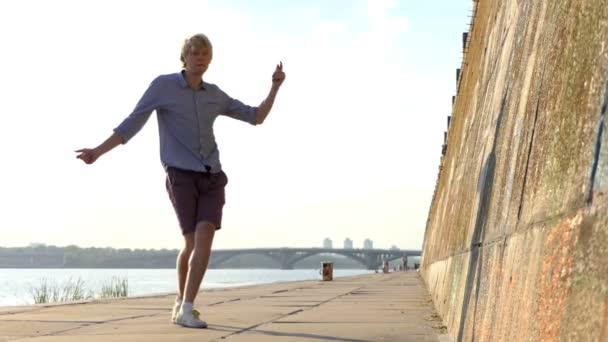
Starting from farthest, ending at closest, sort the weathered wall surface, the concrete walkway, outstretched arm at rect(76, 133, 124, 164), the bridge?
the bridge < outstretched arm at rect(76, 133, 124, 164) < the concrete walkway < the weathered wall surface

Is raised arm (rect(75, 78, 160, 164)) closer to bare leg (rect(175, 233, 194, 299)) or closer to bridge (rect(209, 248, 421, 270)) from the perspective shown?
bare leg (rect(175, 233, 194, 299))

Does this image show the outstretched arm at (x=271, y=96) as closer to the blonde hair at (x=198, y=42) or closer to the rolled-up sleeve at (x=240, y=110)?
the rolled-up sleeve at (x=240, y=110)

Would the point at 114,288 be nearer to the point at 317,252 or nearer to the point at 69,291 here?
the point at 69,291

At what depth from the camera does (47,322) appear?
6.73m

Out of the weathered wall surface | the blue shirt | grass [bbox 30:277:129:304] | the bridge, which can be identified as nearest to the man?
the blue shirt

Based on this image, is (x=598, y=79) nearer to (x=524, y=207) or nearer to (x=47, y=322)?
(x=524, y=207)

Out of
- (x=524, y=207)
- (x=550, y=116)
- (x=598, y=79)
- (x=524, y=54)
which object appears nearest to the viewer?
(x=598, y=79)

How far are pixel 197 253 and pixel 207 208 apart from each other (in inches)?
11.6

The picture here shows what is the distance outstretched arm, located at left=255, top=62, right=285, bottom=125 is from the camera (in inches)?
244

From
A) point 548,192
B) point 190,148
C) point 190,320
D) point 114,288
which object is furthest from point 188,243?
point 114,288

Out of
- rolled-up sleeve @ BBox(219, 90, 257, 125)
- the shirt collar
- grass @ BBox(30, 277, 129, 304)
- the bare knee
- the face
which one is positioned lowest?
grass @ BBox(30, 277, 129, 304)

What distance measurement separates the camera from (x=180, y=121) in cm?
607

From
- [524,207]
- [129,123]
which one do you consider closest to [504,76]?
[524,207]

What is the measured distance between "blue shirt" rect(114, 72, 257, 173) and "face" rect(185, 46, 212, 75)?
6.7 inches
